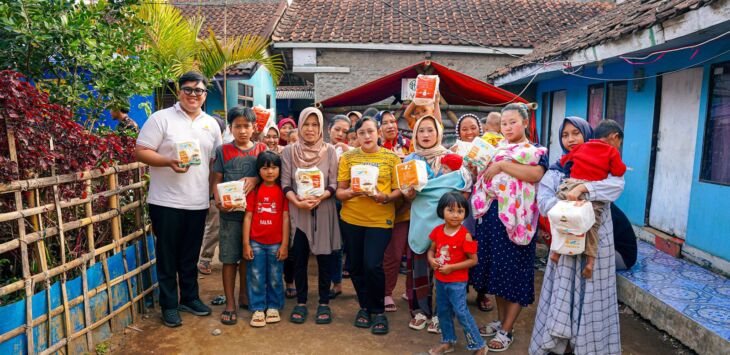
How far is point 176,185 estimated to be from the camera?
3689 millimetres

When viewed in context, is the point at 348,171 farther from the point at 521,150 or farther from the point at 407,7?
the point at 407,7

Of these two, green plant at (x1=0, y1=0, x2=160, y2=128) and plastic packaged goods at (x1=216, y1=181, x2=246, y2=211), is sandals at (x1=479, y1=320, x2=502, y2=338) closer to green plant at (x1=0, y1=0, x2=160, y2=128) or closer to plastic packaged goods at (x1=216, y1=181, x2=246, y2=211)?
plastic packaged goods at (x1=216, y1=181, x2=246, y2=211)

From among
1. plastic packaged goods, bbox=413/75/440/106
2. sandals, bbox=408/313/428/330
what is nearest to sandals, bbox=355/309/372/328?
sandals, bbox=408/313/428/330

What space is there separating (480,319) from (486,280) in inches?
23.9

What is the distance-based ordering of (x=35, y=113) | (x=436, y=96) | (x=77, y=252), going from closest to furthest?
(x=35, y=113), (x=77, y=252), (x=436, y=96)

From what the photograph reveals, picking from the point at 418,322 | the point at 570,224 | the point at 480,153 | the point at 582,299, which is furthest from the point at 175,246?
the point at 582,299

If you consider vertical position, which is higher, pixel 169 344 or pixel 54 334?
pixel 54 334

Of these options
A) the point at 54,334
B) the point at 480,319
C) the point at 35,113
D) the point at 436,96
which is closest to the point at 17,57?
the point at 35,113

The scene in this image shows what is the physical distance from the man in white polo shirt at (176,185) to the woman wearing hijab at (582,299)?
99.9 inches

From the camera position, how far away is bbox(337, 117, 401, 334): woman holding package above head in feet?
12.2

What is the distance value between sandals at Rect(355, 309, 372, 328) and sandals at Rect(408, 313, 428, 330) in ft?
1.10

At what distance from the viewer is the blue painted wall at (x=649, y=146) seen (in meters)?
4.66

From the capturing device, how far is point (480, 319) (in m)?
4.13

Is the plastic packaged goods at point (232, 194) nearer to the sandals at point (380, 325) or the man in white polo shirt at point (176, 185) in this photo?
the man in white polo shirt at point (176, 185)
